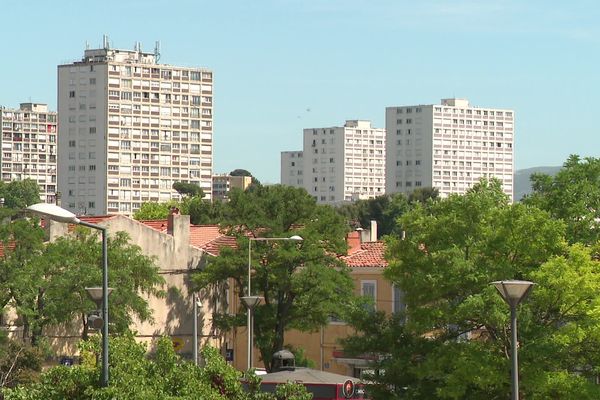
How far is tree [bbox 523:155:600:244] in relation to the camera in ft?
169

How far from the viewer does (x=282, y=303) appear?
71.4m

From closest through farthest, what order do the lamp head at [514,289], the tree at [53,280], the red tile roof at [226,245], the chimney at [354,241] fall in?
the lamp head at [514,289] → the tree at [53,280] → the red tile roof at [226,245] → the chimney at [354,241]

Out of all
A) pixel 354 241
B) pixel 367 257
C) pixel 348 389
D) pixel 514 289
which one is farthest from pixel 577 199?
pixel 354 241

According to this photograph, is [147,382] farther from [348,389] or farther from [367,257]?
[367,257]

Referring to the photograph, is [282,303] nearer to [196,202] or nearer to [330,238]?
[330,238]

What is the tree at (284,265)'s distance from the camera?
70375mm

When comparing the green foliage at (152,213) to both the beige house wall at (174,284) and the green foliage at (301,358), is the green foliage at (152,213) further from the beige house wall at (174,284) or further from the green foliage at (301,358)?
the green foliage at (301,358)

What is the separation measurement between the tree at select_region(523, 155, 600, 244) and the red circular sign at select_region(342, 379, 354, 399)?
818cm

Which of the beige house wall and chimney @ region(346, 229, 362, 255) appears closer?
the beige house wall

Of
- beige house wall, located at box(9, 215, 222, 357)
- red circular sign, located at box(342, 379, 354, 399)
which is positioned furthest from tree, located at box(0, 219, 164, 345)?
red circular sign, located at box(342, 379, 354, 399)

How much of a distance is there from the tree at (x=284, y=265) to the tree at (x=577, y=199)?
18699 millimetres

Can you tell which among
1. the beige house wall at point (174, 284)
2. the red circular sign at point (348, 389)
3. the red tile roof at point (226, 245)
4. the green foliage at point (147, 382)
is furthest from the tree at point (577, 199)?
the beige house wall at point (174, 284)

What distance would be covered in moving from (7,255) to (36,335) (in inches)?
129

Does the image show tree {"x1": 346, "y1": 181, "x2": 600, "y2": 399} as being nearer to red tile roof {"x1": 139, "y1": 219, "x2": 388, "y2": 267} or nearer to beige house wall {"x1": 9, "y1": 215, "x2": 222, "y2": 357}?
red tile roof {"x1": 139, "y1": 219, "x2": 388, "y2": 267}
